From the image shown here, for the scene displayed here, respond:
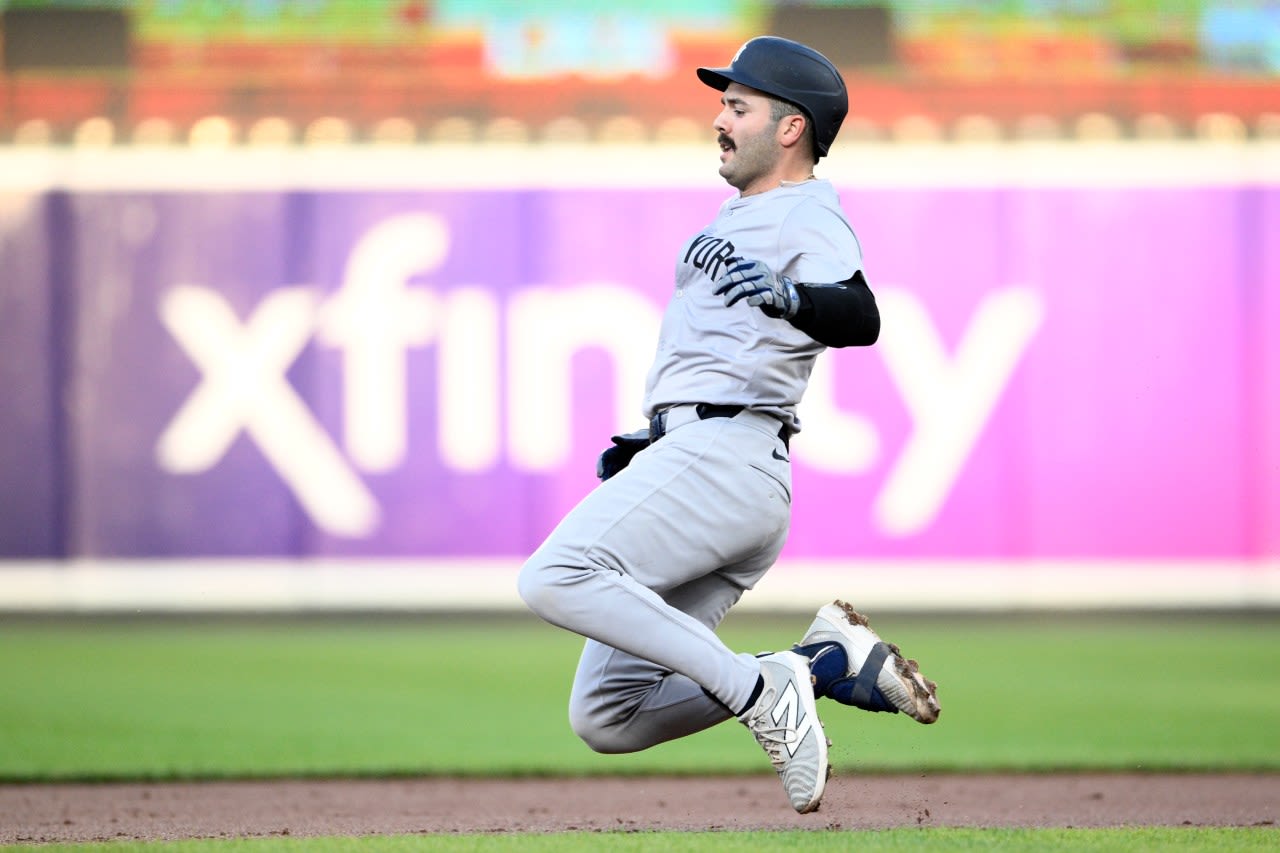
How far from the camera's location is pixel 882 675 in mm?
3719

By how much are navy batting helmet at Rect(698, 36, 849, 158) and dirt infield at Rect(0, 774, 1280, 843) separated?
154cm

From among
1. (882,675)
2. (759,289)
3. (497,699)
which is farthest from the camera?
(497,699)

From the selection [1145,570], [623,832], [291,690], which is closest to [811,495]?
[1145,570]

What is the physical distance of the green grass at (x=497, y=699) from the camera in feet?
19.0

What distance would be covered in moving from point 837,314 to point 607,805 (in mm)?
1927

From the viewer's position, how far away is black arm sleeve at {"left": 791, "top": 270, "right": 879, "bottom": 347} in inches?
135

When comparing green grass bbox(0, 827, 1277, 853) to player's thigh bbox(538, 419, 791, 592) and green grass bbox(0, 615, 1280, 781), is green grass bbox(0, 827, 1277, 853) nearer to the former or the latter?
player's thigh bbox(538, 419, 791, 592)

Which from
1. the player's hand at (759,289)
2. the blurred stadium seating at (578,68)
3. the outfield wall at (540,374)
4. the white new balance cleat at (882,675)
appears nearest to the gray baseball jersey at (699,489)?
the player's hand at (759,289)

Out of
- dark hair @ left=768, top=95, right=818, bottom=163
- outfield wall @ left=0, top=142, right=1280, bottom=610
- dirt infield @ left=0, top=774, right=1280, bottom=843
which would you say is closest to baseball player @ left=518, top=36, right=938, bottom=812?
dark hair @ left=768, top=95, right=818, bottom=163

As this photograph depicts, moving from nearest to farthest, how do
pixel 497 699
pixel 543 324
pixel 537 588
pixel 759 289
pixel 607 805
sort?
pixel 759 289
pixel 537 588
pixel 607 805
pixel 497 699
pixel 543 324

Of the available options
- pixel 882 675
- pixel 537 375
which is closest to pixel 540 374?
pixel 537 375

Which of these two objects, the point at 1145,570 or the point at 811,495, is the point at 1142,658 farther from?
the point at 811,495

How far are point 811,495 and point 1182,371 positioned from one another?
7.42 feet

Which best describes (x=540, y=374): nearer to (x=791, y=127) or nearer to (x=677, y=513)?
(x=791, y=127)
